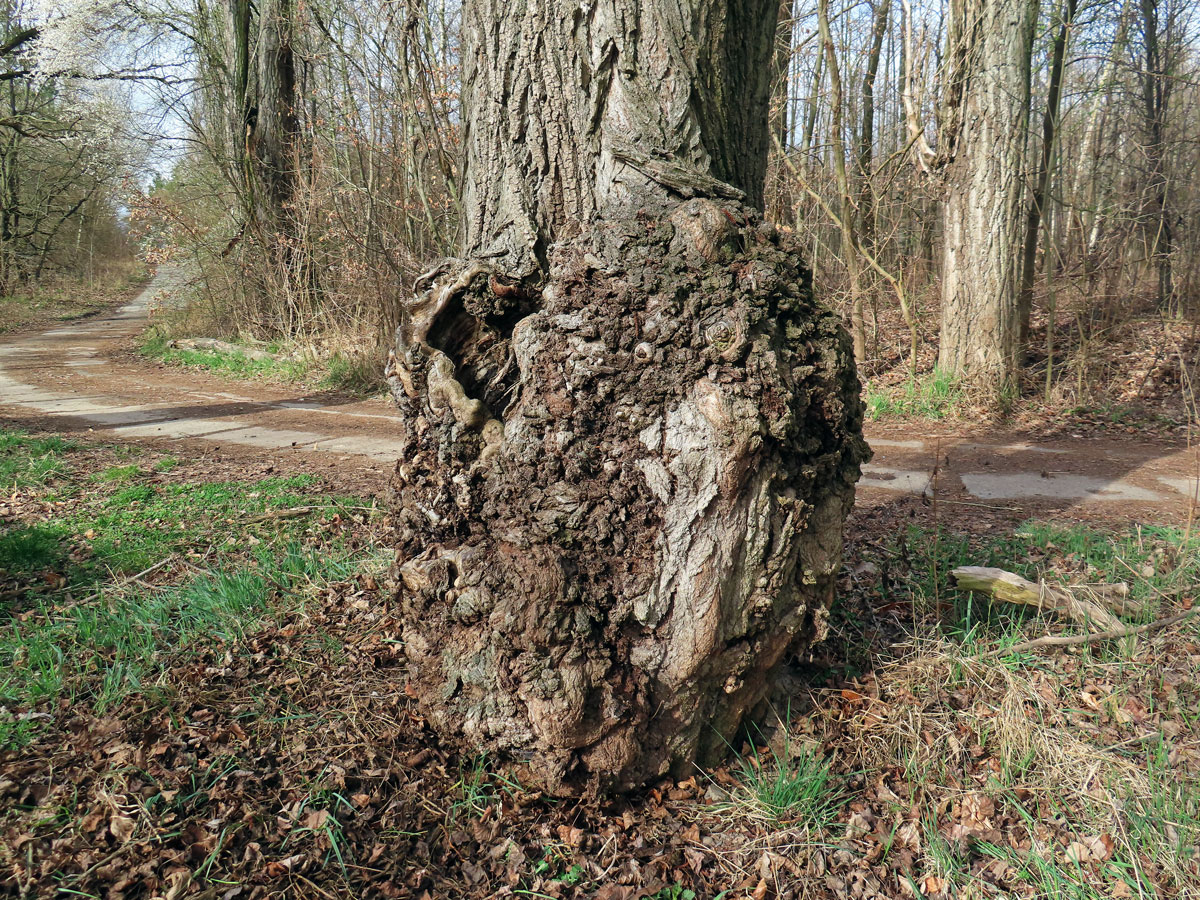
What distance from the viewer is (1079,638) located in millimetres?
2734

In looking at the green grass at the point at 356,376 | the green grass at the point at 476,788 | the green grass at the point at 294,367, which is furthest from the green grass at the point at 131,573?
the green grass at the point at 294,367

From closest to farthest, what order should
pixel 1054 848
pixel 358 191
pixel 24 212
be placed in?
pixel 1054 848
pixel 358 191
pixel 24 212

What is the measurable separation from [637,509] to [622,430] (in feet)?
0.83

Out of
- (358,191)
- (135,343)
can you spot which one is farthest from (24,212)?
(358,191)

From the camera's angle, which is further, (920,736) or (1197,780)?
(920,736)

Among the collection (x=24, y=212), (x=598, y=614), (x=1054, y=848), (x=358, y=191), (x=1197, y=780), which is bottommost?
(x=1054, y=848)

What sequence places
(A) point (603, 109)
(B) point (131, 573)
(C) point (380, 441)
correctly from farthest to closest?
(C) point (380, 441)
(B) point (131, 573)
(A) point (603, 109)

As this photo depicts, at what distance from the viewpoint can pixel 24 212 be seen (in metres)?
26.4

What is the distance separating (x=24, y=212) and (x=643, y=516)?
3284cm

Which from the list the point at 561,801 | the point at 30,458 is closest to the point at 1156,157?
the point at 561,801

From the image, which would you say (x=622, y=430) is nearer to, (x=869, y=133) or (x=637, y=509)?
(x=637, y=509)

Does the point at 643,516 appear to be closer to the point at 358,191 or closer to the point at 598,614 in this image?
the point at 598,614

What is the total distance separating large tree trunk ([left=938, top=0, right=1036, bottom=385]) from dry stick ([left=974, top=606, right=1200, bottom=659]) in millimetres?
5384

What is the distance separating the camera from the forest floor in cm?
203
